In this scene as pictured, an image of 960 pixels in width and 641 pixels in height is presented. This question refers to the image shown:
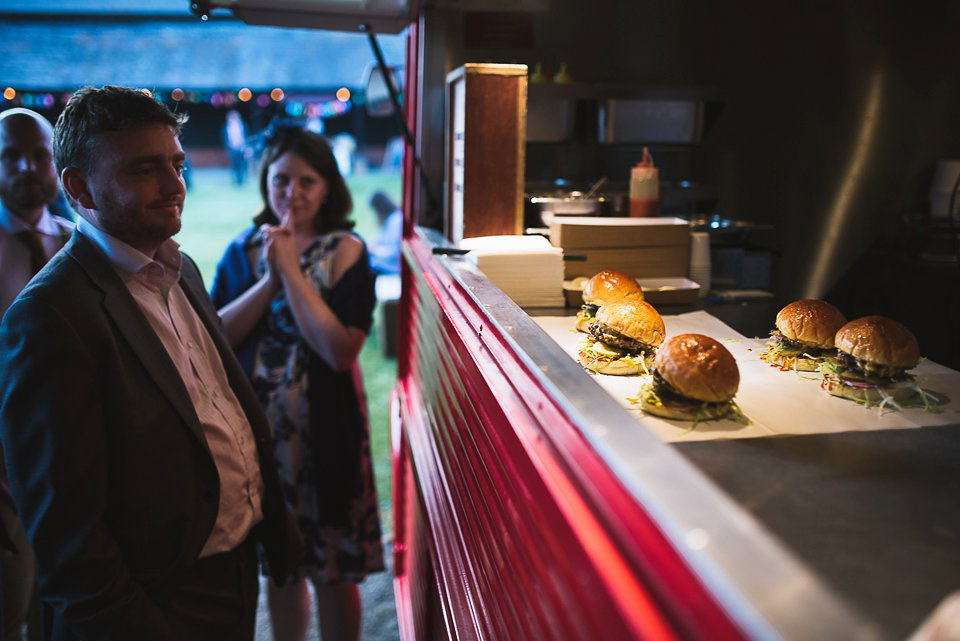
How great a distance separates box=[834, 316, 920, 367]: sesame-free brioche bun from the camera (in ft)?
5.55

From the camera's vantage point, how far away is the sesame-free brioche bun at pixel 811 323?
1.92m

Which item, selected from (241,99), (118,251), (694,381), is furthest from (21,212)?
(241,99)

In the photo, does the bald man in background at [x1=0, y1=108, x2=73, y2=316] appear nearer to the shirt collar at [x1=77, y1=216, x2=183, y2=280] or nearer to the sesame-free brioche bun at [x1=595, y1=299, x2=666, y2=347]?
the shirt collar at [x1=77, y1=216, x2=183, y2=280]

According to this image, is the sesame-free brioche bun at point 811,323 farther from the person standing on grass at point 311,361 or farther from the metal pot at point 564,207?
the person standing on grass at point 311,361

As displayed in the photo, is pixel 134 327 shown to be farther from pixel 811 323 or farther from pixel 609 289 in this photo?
pixel 811 323

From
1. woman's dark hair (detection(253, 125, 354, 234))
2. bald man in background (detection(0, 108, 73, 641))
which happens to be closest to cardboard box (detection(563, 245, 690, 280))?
woman's dark hair (detection(253, 125, 354, 234))

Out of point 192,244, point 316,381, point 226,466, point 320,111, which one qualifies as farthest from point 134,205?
point 192,244

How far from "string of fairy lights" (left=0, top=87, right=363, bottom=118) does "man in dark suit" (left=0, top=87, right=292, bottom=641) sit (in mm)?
4584

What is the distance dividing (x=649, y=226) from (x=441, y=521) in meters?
1.24

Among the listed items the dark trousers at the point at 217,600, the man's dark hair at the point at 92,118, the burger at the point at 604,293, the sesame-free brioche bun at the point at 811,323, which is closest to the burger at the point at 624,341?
the burger at the point at 604,293

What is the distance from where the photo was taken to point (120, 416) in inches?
73.1

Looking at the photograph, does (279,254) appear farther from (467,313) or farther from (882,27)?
(882,27)

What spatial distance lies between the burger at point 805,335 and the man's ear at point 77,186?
5.85ft

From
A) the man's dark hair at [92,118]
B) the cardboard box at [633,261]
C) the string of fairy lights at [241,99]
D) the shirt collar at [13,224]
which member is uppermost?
the string of fairy lights at [241,99]
